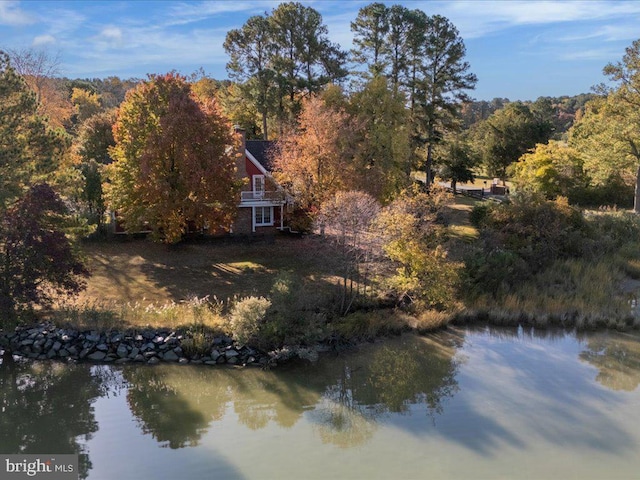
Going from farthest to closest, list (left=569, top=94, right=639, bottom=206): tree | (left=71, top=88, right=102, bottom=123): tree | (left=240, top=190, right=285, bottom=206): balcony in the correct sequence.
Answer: (left=71, top=88, right=102, bottom=123): tree → (left=569, top=94, right=639, bottom=206): tree → (left=240, top=190, right=285, bottom=206): balcony

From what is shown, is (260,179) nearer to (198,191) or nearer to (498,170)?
(198,191)

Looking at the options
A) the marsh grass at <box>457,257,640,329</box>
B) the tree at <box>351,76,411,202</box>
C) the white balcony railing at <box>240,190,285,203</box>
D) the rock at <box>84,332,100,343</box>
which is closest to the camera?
the rock at <box>84,332,100,343</box>

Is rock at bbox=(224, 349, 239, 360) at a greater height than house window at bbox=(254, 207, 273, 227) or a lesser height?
lesser

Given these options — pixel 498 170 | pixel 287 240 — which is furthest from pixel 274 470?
pixel 498 170

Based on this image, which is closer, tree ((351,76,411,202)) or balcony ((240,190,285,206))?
tree ((351,76,411,202))

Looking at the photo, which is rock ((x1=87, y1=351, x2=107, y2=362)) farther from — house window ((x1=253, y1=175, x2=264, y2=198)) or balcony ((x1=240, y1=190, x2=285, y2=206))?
house window ((x1=253, y1=175, x2=264, y2=198))

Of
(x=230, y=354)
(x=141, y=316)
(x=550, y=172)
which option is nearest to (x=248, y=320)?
(x=230, y=354)

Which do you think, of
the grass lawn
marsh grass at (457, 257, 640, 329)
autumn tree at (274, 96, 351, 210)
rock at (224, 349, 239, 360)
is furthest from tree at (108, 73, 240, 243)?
marsh grass at (457, 257, 640, 329)
